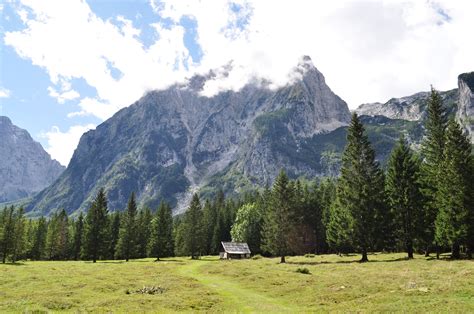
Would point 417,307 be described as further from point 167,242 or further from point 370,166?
point 167,242

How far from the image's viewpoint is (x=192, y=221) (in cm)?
11838

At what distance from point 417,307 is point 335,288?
11217 millimetres

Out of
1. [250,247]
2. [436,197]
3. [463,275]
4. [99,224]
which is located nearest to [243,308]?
[463,275]

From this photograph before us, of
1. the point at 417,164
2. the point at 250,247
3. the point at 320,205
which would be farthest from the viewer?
the point at 250,247

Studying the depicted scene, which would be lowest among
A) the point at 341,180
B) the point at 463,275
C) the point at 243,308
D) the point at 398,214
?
the point at 243,308

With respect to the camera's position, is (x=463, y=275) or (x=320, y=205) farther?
(x=320, y=205)

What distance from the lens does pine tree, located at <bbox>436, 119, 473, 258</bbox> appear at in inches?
1972

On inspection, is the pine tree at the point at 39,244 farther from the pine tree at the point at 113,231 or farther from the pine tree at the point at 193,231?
the pine tree at the point at 193,231

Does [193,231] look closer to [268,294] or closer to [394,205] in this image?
[394,205]

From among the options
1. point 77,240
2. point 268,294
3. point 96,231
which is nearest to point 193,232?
point 96,231

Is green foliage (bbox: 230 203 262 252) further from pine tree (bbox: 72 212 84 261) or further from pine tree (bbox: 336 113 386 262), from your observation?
pine tree (bbox: 336 113 386 262)

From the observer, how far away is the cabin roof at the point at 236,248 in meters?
117

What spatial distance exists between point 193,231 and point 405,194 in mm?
69832

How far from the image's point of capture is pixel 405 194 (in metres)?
63.0
